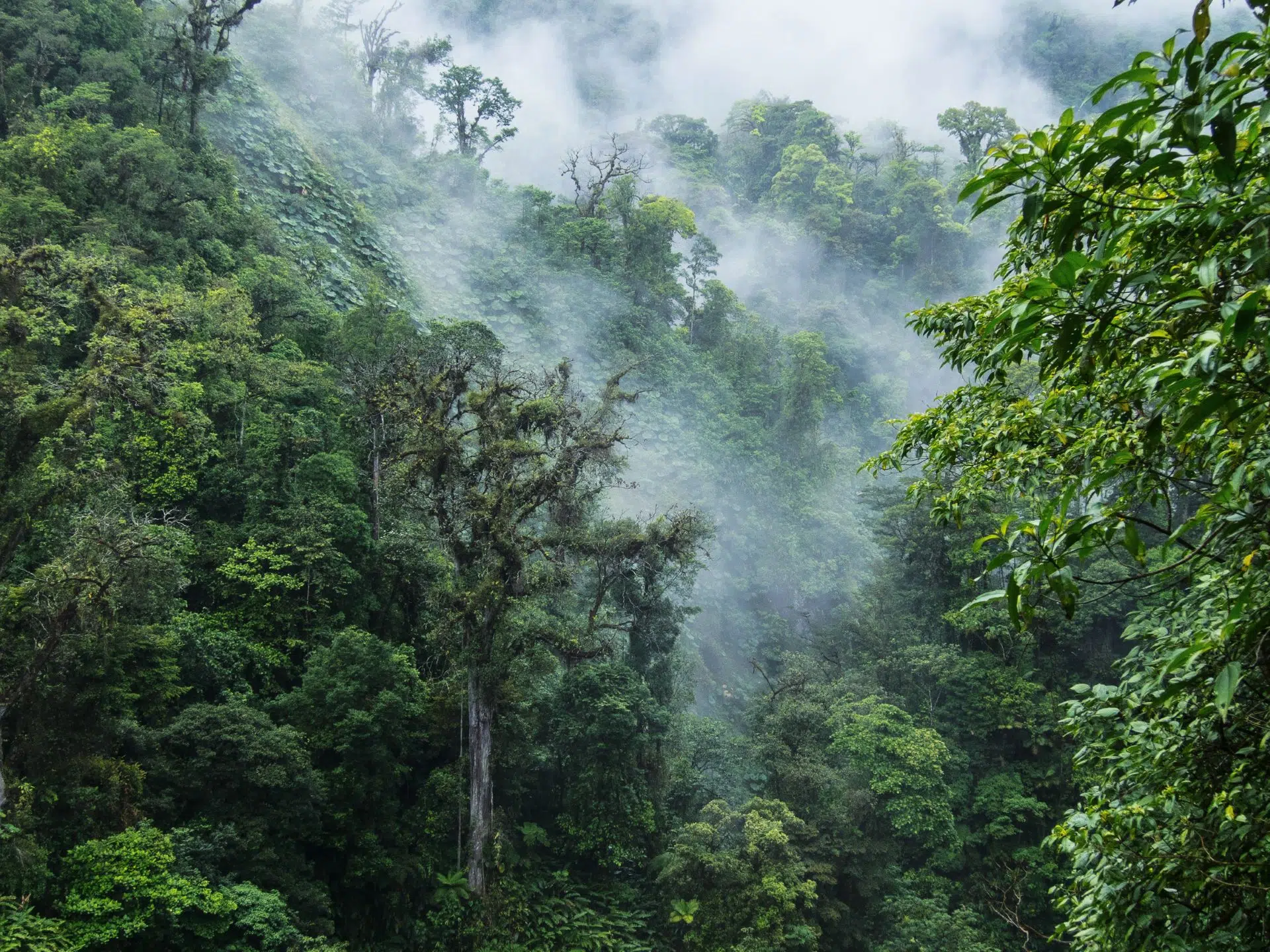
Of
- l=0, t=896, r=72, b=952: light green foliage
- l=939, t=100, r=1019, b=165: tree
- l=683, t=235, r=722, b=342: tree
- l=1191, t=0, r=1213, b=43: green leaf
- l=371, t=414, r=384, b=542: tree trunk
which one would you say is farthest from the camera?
l=939, t=100, r=1019, b=165: tree

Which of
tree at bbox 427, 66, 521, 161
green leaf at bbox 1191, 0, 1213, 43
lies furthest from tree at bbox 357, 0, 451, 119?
green leaf at bbox 1191, 0, 1213, 43

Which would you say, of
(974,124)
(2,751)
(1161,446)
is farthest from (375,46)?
(1161,446)

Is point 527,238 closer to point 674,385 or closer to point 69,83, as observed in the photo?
A: point 674,385

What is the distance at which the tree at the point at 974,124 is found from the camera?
4459 cm

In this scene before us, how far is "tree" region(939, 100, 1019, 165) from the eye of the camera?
146 ft

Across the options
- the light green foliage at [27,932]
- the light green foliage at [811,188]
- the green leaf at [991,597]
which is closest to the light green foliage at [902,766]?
the light green foliage at [27,932]

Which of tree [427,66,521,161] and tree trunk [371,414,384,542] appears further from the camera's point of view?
tree [427,66,521,161]

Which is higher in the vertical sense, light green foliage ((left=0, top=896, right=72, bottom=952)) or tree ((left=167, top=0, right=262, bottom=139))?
tree ((left=167, top=0, right=262, bottom=139))

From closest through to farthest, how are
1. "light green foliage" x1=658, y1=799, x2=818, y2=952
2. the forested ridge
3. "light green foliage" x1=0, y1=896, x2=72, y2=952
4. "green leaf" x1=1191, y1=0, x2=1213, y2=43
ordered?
1. "green leaf" x1=1191, y1=0, x2=1213, y2=43
2. the forested ridge
3. "light green foliage" x1=0, y1=896, x2=72, y2=952
4. "light green foliage" x1=658, y1=799, x2=818, y2=952

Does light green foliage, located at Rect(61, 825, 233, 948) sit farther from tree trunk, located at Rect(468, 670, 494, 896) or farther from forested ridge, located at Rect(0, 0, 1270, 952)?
tree trunk, located at Rect(468, 670, 494, 896)

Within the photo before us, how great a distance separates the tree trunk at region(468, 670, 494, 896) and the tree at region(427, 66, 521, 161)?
25.4m

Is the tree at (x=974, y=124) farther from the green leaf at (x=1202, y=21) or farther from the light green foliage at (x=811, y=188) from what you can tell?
the green leaf at (x=1202, y=21)

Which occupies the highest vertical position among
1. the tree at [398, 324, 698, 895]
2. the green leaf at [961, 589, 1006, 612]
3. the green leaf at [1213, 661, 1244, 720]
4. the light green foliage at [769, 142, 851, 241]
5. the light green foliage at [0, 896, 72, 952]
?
the light green foliage at [769, 142, 851, 241]

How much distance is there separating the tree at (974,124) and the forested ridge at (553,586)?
28.7m
